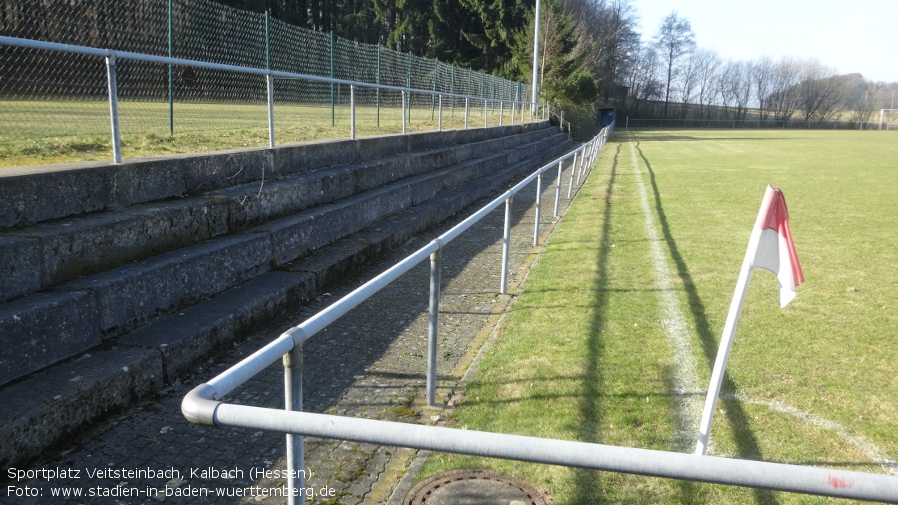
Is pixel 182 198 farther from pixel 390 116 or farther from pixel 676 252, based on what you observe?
pixel 390 116

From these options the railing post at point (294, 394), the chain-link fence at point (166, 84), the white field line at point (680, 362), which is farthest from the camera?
the chain-link fence at point (166, 84)

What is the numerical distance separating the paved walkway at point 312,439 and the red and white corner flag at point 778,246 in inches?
81.3

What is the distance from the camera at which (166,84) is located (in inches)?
311

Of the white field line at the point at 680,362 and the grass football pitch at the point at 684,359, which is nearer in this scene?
the grass football pitch at the point at 684,359

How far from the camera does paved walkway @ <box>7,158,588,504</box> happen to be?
3.20m

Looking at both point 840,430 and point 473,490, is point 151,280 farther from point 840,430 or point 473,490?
point 840,430

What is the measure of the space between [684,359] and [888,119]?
9932 cm

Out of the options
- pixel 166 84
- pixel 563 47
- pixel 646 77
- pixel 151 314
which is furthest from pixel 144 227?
pixel 646 77

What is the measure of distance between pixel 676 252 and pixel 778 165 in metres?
17.3

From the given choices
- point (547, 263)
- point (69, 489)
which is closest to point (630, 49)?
point (547, 263)

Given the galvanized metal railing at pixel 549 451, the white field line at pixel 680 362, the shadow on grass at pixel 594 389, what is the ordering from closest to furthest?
the galvanized metal railing at pixel 549 451 < the shadow on grass at pixel 594 389 < the white field line at pixel 680 362

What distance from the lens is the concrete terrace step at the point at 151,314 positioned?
348 cm

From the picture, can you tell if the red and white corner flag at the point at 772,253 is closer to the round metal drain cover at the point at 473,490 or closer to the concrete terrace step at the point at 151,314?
the round metal drain cover at the point at 473,490

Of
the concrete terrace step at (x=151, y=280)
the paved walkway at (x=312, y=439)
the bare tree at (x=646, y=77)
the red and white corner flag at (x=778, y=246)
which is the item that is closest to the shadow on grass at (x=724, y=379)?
the red and white corner flag at (x=778, y=246)
